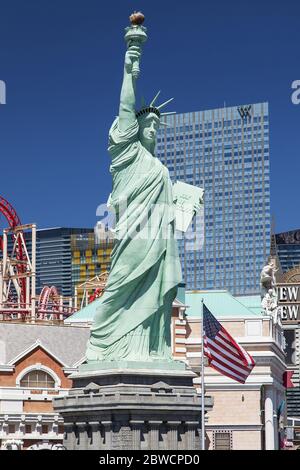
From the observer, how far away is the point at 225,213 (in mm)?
168375

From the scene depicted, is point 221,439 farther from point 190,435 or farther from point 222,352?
point 190,435

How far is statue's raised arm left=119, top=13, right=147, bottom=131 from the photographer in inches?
1623

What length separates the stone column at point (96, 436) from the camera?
125ft

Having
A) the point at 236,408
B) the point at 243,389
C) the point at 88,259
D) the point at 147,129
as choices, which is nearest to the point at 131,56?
the point at 147,129

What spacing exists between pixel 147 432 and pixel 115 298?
5434 mm

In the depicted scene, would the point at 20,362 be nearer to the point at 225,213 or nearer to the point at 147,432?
the point at 147,432

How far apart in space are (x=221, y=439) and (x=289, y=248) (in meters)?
144

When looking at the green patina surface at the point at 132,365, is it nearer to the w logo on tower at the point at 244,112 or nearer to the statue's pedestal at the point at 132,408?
the statue's pedestal at the point at 132,408

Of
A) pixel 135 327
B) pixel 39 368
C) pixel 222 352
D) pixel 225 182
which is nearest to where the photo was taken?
pixel 135 327

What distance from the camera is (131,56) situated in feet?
136

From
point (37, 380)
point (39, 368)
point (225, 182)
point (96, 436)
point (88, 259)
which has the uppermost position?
point (225, 182)

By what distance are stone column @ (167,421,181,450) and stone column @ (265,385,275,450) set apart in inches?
578

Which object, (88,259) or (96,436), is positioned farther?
(88,259)

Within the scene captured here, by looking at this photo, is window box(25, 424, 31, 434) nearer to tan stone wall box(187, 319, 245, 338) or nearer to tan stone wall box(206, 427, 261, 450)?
tan stone wall box(206, 427, 261, 450)
